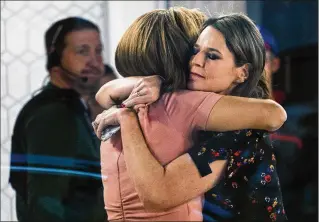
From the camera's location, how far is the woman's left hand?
1133 mm

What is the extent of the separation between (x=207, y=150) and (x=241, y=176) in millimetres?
104

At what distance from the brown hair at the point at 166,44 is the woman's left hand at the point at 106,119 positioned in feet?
0.31

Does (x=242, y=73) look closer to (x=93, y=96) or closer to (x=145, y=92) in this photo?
(x=145, y=92)

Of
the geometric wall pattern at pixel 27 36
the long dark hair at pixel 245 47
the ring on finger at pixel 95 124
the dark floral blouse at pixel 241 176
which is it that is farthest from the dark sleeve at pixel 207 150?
the geometric wall pattern at pixel 27 36

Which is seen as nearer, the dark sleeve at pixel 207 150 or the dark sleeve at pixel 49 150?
the dark sleeve at pixel 207 150

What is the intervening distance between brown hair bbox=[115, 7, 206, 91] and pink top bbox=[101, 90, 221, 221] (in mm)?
47

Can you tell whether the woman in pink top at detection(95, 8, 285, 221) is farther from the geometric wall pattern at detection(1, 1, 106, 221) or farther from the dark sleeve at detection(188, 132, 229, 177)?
the geometric wall pattern at detection(1, 1, 106, 221)

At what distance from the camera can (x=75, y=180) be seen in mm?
1207

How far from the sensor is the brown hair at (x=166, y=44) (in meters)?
1.12

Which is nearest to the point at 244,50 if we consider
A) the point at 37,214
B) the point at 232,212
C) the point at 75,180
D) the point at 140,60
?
the point at 140,60

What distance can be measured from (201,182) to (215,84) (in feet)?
0.74

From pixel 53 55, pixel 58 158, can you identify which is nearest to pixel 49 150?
pixel 58 158

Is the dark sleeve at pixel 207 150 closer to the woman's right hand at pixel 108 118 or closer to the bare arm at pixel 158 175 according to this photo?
the bare arm at pixel 158 175

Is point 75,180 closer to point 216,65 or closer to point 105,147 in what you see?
point 105,147
